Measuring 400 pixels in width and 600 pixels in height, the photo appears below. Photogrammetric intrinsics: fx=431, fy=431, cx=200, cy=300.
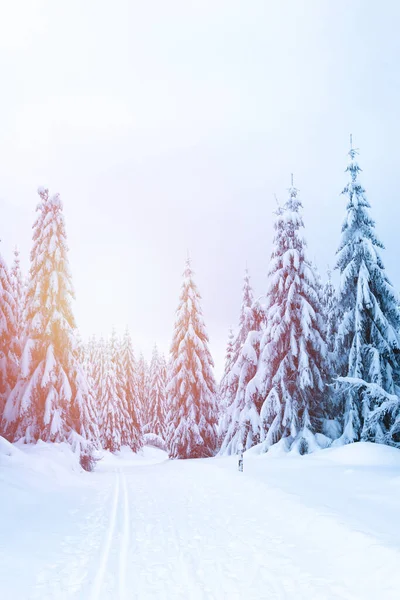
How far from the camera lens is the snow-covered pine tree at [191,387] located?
1243 inches

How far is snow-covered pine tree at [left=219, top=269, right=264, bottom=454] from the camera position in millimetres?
25859

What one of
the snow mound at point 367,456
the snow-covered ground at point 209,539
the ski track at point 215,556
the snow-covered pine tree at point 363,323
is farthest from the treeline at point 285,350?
the ski track at point 215,556

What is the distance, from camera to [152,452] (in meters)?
58.9

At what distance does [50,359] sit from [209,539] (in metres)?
16.3

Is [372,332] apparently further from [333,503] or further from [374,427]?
[333,503]

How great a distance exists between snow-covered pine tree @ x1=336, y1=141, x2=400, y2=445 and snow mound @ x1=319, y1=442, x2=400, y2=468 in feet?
5.35

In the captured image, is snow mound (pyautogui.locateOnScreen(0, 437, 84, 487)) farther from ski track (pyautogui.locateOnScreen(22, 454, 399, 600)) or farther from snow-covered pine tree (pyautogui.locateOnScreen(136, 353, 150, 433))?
snow-covered pine tree (pyautogui.locateOnScreen(136, 353, 150, 433))

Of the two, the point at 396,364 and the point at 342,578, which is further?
the point at 396,364

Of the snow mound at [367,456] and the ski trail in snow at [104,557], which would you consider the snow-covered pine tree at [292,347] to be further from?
the ski trail in snow at [104,557]

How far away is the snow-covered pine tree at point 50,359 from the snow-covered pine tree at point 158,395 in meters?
42.0

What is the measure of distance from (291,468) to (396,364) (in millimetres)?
8003

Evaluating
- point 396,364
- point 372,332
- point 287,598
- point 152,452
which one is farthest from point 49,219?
point 152,452

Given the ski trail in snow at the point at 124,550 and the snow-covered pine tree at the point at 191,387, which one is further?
the snow-covered pine tree at the point at 191,387

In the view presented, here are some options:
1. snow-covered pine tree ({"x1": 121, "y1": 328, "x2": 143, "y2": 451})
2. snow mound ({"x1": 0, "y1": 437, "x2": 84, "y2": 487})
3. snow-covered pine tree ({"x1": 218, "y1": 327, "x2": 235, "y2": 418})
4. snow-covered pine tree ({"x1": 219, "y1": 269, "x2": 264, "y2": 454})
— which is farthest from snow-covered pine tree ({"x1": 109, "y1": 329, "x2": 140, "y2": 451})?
snow mound ({"x1": 0, "y1": 437, "x2": 84, "y2": 487})
